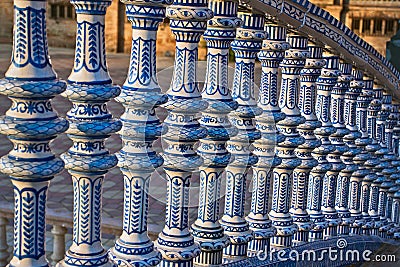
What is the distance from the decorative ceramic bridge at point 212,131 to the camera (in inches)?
64.5

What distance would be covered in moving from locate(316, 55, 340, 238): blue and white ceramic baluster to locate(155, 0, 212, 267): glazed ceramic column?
1127 mm

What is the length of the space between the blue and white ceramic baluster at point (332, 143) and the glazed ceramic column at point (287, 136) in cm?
30

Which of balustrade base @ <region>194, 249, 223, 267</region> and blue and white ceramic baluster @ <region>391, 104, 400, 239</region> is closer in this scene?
balustrade base @ <region>194, 249, 223, 267</region>

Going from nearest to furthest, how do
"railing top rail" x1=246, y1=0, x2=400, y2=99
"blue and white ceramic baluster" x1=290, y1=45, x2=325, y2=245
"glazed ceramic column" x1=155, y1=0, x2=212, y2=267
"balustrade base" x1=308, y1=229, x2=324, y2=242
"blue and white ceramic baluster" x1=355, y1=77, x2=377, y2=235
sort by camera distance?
"glazed ceramic column" x1=155, y1=0, x2=212, y2=267, "railing top rail" x1=246, y1=0, x2=400, y2=99, "blue and white ceramic baluster" x1=290, y1=45, x2=325, y2=245, "balustrade base" x1=308, y1=229, x2=324, y2=242, "blue and white ceramic baluster" x1=355, y1=77, x2=377, y2=235

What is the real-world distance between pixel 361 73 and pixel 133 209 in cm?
183

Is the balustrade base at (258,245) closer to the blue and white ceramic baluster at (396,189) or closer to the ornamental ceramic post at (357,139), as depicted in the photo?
the ornamental ceramic post at (357,139)

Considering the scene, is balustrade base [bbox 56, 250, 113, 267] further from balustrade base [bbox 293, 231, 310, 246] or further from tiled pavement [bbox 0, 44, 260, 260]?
balustrade base [bbox 293, 231, 310, 246]

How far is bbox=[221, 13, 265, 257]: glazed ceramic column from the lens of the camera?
97.2 inches

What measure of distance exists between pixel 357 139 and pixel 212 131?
149 centimetres

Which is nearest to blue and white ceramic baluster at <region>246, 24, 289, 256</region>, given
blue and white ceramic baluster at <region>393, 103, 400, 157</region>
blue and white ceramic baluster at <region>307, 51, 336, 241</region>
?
blue and white ceramic baluster at <region>307, 51, 336, 241</region>

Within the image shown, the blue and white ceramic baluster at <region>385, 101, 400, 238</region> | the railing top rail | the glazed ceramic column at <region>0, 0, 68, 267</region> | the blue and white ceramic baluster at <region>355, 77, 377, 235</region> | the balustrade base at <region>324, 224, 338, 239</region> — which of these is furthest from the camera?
the blue and white ceramic baluster at <region>385, 101, 400, 238</region>

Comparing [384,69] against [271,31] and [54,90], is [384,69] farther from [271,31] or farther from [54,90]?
[54,90]

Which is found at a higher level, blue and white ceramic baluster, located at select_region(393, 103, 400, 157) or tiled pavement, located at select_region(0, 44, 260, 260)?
blue and white ceramic baluster, located at select_region(393, 103, 400, 157)

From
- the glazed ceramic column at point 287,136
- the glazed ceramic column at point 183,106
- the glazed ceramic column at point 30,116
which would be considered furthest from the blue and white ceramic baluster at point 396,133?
the glazed ceramic column at point 30,116
